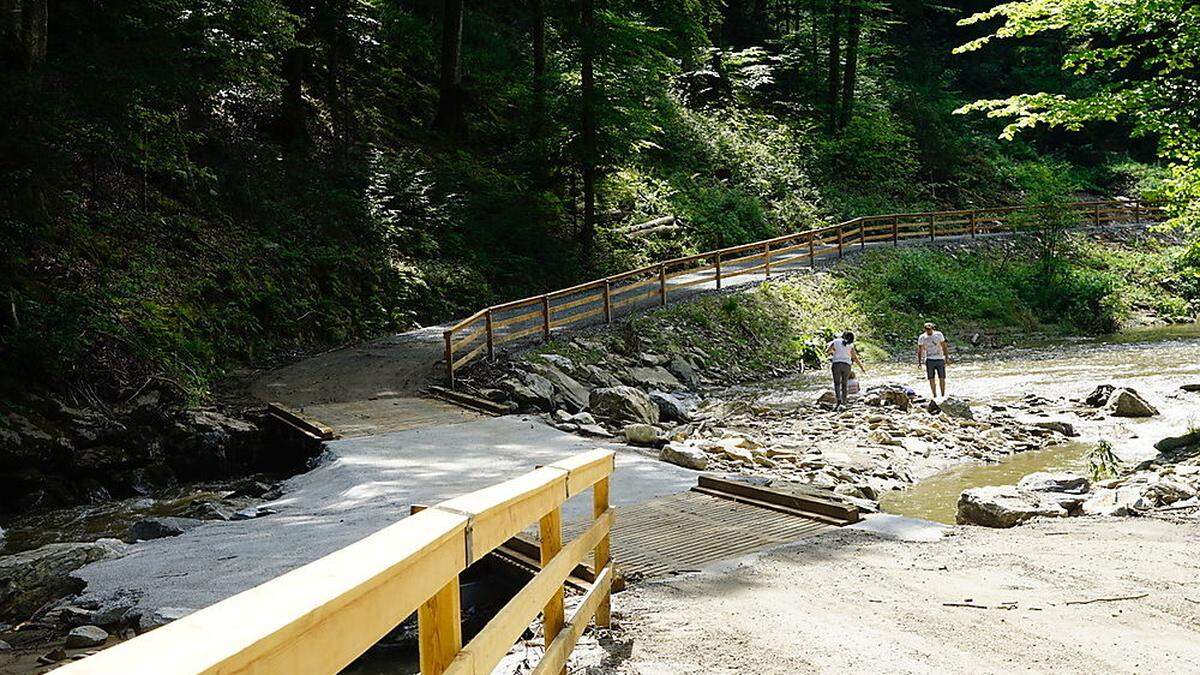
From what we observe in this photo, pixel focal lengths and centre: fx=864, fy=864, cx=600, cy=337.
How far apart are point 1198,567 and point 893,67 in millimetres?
42201

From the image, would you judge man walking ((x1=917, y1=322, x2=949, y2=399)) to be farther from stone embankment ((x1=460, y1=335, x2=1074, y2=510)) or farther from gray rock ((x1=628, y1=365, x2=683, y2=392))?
gray rock ((x1=628, y1=365, x2=683, y2=392))

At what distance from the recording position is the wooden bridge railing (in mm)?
1094

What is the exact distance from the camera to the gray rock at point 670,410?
14.2 m

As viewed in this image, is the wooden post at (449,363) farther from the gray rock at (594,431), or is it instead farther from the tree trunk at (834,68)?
the tree trunk at (834,68)

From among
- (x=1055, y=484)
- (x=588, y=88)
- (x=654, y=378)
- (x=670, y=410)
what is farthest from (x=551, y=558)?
(x=588, y=88)

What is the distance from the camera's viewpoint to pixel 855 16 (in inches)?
1420

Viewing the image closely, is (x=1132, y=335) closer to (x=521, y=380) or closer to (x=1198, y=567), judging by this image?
(x=521, y=380)

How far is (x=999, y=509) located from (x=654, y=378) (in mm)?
9966

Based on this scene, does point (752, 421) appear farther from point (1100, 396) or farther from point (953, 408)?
point (1100, 396)

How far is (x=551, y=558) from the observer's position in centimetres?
343

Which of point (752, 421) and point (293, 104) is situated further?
point (293, 104)

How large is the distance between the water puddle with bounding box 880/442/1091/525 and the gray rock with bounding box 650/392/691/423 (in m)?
4.60

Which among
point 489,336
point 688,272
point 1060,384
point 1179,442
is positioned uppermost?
point 688,272

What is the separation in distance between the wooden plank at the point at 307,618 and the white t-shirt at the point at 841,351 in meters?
13.9
